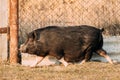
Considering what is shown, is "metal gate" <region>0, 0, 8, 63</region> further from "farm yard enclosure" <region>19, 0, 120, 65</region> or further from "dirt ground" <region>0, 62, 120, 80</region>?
"farm yard enclosure" <region>19, 0, 120, 65</region>

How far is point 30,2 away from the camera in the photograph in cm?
1349

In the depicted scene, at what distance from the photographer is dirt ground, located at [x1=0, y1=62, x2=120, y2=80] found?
285 inches

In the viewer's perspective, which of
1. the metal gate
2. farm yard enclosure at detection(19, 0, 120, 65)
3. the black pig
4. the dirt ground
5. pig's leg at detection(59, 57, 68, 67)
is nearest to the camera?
the dirt ground

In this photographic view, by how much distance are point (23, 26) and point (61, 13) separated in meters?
2.08

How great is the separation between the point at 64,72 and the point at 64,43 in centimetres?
79

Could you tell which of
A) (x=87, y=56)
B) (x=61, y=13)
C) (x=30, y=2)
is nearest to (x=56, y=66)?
(x=87, y=56)

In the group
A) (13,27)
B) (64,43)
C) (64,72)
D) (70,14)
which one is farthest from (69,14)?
(64,72)

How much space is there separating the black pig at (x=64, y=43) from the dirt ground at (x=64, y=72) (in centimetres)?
22

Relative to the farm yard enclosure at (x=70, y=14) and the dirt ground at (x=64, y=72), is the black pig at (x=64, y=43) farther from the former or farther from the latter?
the farm yard enclosure at (x=70, y=14)

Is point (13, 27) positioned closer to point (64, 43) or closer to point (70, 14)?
point (64, 43)

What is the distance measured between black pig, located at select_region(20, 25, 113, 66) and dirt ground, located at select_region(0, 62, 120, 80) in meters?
0.22

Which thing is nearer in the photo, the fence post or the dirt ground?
the dirt ground

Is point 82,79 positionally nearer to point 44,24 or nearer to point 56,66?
point 56,66

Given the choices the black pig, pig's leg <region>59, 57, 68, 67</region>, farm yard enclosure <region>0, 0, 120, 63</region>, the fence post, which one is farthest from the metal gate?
pig's leg <region>59, 57, 68, 67</region>
